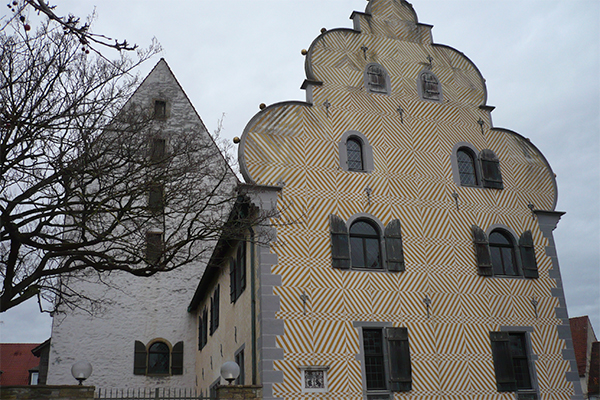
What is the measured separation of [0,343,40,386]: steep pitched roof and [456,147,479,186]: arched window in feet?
106

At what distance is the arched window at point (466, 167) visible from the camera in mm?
16422

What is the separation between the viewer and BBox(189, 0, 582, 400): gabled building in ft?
44.3

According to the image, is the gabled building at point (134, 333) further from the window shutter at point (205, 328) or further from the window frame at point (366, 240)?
the window frame at point (366, 240)

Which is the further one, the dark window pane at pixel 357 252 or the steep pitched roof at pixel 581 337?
the steep pitched roof at pixel 581 337

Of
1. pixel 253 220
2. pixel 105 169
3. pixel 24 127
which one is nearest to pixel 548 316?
pixel 253 220

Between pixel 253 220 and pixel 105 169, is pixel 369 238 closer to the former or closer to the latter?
pixel 253 220

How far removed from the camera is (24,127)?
10.1 meters

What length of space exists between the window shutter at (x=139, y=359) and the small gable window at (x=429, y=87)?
1448cm

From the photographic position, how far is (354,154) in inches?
619

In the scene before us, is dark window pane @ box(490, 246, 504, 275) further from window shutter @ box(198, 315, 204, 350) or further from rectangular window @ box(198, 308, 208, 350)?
window shutter @ box(198, 315, 204, 350)

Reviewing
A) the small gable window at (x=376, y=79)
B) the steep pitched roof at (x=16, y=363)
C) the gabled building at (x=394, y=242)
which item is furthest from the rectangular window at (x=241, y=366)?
the steep pitched roof at (x=16, y=363)

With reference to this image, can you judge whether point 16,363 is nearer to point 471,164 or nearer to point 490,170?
point 471,164

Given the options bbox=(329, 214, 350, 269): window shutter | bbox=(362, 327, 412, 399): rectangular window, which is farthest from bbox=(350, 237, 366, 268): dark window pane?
bbox=(362, 327, 412, 399): rectangular window

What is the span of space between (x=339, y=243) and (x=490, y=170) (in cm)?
517
